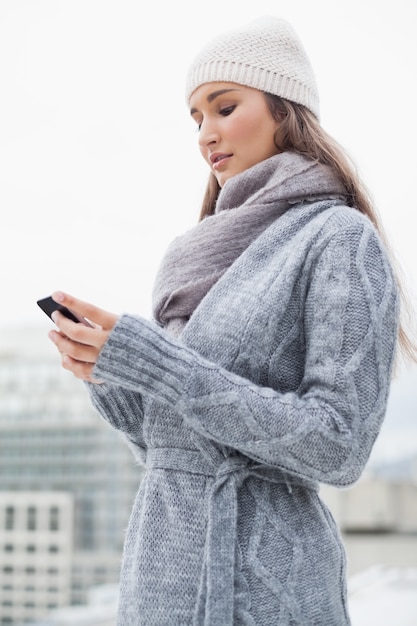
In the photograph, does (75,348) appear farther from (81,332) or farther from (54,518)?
(54,518)

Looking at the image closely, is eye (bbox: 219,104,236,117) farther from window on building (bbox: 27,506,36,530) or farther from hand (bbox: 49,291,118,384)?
window on building (bbox: 27,506,36,530)

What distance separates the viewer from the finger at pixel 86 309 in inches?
26.6

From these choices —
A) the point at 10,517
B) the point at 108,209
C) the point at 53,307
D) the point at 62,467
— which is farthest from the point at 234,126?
the point at 62,467

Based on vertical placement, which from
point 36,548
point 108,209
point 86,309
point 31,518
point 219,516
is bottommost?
point 36,548

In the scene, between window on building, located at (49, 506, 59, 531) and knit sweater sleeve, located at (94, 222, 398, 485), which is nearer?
knit sweater sleeve, located at (94, 222, 398, 485)

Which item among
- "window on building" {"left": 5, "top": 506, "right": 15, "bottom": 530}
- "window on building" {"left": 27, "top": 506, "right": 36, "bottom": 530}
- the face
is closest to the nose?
the face

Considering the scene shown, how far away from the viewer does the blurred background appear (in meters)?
2.96

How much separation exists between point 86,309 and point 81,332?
0.02m

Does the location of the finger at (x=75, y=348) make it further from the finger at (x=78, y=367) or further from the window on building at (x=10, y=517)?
the window on building at (x=10, y=517)

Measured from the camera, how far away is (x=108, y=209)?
79.4 ft

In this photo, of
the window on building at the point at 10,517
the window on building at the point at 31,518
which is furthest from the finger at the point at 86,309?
the window on building at the point at 10,517

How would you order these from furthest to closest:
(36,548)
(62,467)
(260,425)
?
(62,467)
(36,548)
(260,425)

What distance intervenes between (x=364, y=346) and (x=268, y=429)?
13 centimetres

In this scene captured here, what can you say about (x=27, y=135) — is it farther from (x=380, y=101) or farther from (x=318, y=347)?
(x=318, y=347)
